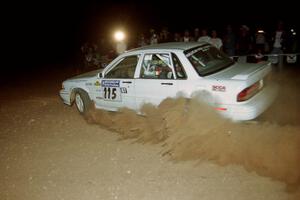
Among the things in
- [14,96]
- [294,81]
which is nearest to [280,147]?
[294,81]

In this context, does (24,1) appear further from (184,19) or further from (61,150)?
(61,150)

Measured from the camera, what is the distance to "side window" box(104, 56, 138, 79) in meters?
7.14

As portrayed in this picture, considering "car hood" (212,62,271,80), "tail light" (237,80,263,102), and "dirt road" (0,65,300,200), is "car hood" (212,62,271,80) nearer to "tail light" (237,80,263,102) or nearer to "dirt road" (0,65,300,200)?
"tail light" (237,80,263,102)

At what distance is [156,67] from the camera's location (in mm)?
6652

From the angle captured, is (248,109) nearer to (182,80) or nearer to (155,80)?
(182,80)

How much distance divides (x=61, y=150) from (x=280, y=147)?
3813 millimetres

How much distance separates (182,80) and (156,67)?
69 centimetres

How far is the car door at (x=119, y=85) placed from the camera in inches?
277

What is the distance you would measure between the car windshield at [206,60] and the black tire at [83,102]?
2771 millimetres

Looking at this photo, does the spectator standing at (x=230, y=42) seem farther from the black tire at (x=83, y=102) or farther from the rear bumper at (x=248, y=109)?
the rear bumper at (x=248, y=109)

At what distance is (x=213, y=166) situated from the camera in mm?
5285

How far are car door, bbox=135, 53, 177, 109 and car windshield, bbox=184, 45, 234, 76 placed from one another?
1.40 ft

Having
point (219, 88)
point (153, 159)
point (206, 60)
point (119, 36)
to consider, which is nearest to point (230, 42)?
point (119, 36)

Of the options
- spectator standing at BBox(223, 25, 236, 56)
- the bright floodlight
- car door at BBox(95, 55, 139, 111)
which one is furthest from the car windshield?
the bright floodlight
